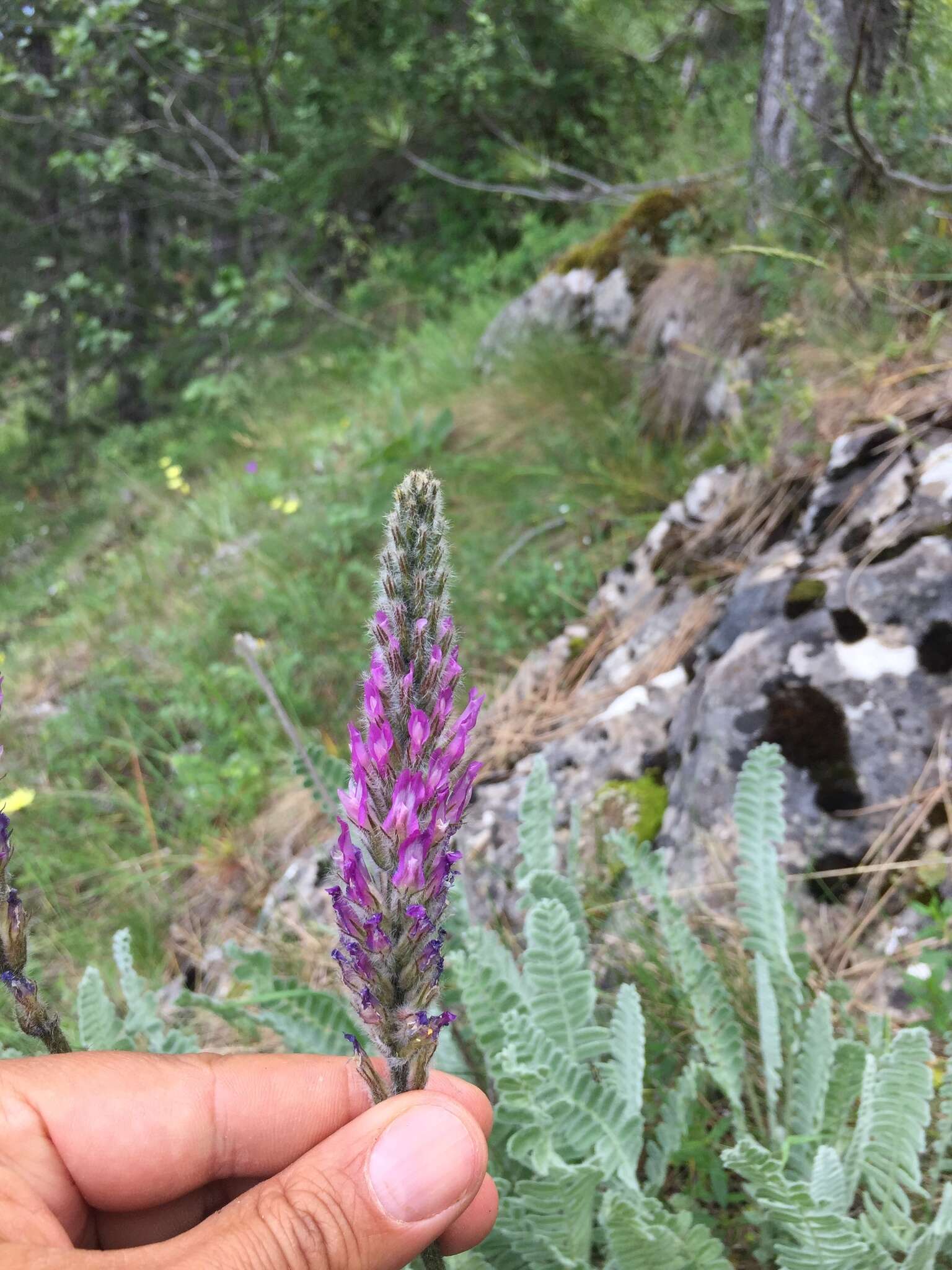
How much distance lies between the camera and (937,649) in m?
2.31

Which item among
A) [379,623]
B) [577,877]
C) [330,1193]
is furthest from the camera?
[577,877]

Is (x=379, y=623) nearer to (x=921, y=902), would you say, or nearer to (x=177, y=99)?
(x=921, y=902)

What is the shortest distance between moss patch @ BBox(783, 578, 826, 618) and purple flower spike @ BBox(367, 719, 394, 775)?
1940mm

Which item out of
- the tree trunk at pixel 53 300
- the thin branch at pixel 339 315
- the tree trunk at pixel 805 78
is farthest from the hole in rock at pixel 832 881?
the tree trunk at pixel 53 300

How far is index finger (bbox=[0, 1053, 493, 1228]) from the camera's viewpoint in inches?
51.4

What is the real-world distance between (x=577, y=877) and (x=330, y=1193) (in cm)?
124

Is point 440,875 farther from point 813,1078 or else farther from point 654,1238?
point 813,1078

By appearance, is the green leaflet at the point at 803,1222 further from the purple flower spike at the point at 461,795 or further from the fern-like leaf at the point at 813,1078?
the purple flower spike at the point at 461,795

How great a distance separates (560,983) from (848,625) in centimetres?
132

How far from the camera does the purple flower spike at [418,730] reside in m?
0.90

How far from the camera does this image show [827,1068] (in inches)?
66.1

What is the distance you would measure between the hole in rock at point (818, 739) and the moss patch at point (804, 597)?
0.25 m

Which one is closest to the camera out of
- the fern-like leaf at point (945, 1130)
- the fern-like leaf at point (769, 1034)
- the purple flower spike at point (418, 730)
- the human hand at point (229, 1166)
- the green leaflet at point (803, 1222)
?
the purple flower spike at point (418, 730)

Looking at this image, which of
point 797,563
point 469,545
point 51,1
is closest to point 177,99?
point 51,1
